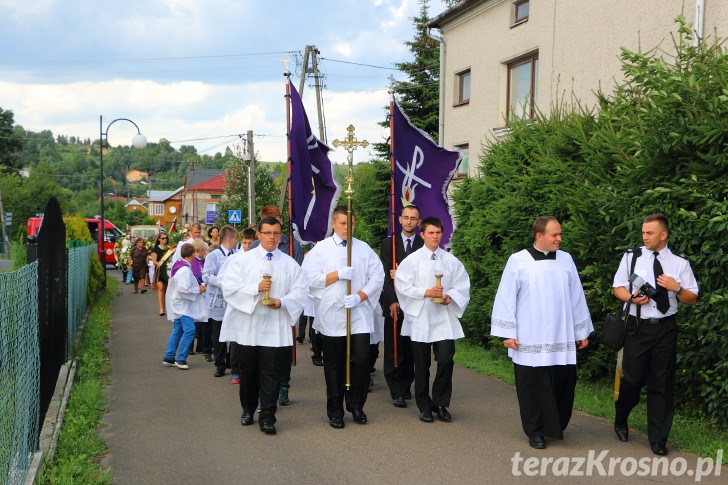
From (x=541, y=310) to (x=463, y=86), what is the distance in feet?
52.1

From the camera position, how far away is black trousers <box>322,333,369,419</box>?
7.30m

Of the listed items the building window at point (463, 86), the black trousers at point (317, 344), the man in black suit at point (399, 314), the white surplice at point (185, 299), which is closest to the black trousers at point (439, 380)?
the man in black suit at point (399, 314)

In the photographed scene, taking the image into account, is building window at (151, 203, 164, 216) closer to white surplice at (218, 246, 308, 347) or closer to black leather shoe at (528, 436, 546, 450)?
white surplice at (218, 246, 308, 347)

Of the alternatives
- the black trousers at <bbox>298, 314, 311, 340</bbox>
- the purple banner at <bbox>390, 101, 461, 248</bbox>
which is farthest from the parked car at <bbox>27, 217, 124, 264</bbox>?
the purple banner at <bbox>390, 101, 461, 248</bbox>

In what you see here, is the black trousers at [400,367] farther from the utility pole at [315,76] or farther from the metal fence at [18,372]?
the utility pole at [315,76]

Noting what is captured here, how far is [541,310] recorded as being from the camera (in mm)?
6586

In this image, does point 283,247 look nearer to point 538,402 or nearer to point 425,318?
point 425,318

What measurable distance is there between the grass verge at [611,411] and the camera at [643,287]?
1330 millimetres

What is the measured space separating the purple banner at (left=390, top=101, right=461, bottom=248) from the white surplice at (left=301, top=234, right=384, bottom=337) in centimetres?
163

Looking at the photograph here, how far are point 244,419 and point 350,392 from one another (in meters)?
1.03

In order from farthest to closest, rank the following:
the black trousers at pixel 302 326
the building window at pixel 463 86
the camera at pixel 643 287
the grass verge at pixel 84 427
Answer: the building window at pixel 463 86
the black trousers at pixel 302 326
the camera at pixel 643 287
the grass verge at pixel 84 427

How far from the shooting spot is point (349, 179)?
791 cm

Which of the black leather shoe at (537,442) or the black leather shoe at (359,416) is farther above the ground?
the black leather shoe at (537,442)

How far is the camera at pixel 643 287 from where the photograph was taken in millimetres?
6203
